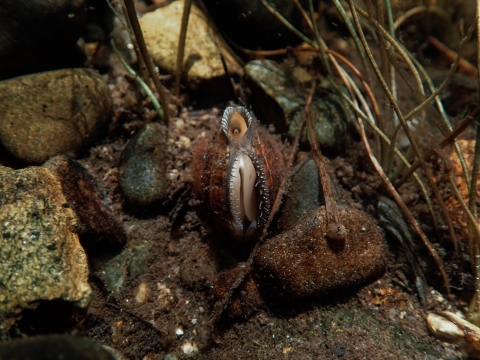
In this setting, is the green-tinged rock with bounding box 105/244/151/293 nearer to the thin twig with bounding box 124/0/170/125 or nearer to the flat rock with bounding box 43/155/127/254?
the flat rock with bounding box 43/155/127/254

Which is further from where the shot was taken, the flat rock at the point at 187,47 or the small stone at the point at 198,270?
the flat rock at the point at 187,47

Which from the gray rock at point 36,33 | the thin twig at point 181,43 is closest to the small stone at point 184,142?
the thin twig at point 181,43

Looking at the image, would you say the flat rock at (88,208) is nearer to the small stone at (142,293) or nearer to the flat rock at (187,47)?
the small stone at (142,293)

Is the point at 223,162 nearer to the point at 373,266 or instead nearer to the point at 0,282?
the point at 373,266

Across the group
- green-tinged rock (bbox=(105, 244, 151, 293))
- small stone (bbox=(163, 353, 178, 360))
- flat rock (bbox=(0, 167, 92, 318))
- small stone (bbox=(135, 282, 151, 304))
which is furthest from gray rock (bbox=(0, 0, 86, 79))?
small stone (bbox=(163, 353, 178, 360))

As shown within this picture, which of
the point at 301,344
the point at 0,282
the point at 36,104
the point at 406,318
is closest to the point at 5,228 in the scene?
the point at 0,282

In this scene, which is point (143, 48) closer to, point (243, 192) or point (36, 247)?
point (243, 192)
